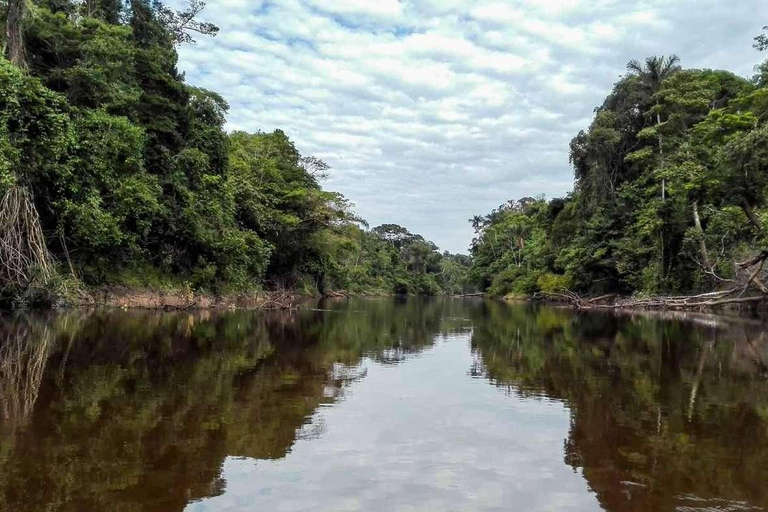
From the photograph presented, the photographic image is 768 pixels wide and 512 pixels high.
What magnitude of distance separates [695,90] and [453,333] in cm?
2977

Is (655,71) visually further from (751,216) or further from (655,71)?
(751,216)

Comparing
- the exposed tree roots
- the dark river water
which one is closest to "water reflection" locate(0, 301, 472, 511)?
the dark river water

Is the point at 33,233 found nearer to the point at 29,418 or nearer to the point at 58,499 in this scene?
the point at 29,418

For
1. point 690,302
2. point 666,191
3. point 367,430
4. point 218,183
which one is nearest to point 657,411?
point 367,430

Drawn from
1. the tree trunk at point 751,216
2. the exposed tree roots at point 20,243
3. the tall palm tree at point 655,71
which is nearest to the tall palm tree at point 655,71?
the tall palm tree at point 655,71

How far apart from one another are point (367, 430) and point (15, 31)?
19633 mm

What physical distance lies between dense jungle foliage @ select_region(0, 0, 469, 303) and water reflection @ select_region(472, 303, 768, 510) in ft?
46.7

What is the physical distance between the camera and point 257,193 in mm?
36188

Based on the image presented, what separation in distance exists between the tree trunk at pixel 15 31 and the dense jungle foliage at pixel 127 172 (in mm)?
38

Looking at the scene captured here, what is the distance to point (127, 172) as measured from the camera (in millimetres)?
22984

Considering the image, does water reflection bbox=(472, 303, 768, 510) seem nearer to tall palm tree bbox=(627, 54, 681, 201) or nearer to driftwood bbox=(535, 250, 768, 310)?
driftwood bbox=(535, 250, 768, 310)

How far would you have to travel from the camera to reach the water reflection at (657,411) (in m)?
4.53

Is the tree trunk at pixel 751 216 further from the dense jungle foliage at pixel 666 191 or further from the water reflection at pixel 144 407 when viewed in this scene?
the water reflection at pixel 144 407

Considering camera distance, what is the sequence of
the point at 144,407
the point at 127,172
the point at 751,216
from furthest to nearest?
the point at 751,216
the point at 127,172
the point at 144,407
